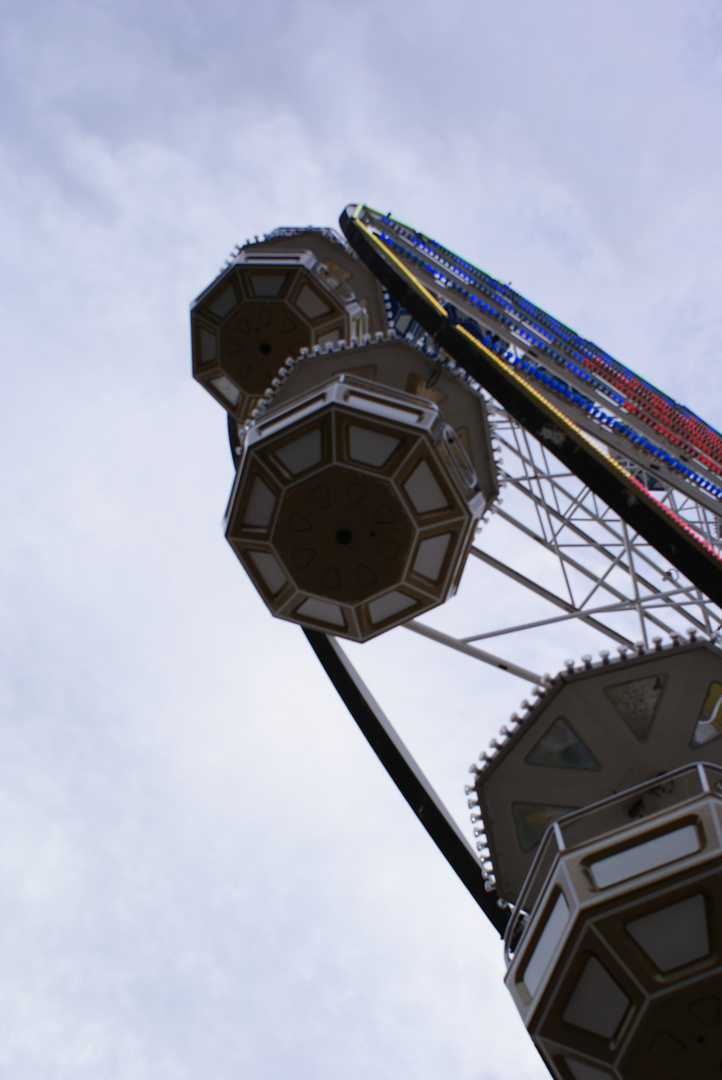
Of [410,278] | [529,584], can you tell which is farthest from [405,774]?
[410,278]

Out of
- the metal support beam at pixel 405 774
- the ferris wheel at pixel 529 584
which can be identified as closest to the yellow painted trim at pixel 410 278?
the ferris wheel at pixel 529 584

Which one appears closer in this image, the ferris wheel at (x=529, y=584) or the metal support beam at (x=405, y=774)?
the ferris wheel at (x=529, y=584)

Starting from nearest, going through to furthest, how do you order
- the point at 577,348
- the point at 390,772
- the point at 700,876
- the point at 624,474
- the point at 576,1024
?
1. the point at 700,876
2. the point at 576,1024
3. the point at 624,474
4. the point at 390,772
5. the point at 577,348

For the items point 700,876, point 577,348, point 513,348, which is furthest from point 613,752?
point 577,348

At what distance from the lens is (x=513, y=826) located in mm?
11141

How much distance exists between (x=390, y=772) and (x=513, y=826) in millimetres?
6539

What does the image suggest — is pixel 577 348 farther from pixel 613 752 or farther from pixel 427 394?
pixel 613 752

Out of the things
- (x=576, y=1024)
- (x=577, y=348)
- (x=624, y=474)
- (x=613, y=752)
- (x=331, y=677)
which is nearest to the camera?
(x=576, y=1024)

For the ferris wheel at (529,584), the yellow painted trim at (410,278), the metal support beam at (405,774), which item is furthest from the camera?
the yellow painted trim at (410,278)

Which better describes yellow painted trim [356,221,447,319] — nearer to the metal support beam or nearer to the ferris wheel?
the ferris wheel

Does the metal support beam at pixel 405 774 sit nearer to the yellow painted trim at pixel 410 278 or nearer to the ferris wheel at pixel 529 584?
the ferris wheel at pixel 529 584

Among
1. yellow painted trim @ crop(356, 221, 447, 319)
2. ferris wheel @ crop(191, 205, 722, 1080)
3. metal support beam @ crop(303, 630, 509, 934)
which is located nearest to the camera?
ferris wheel @ crop(191, 205, 722, 1080)

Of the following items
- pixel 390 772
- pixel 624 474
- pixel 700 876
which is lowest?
pixel 700 876

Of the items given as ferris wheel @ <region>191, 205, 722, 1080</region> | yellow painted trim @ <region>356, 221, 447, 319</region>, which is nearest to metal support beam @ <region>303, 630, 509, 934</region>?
ferris wheel @ <region>191, 205, 722, 1080</region>
